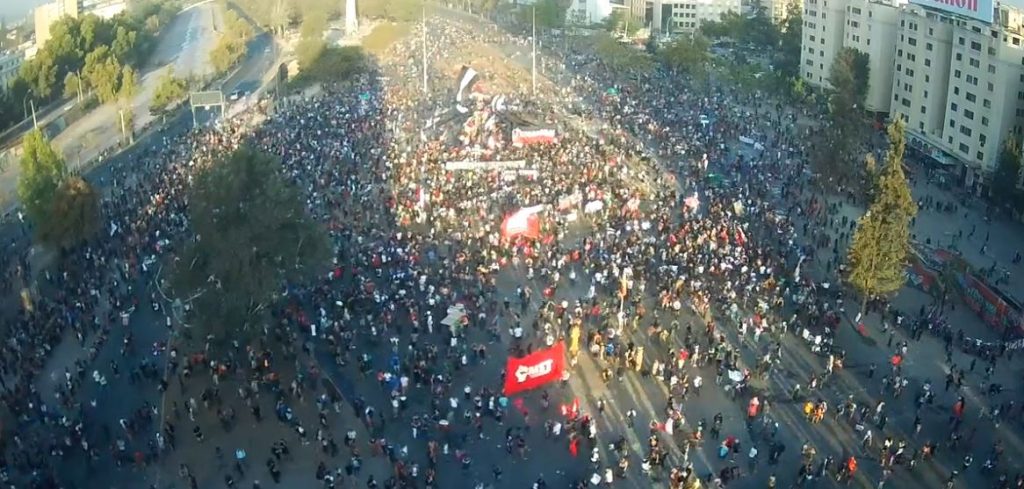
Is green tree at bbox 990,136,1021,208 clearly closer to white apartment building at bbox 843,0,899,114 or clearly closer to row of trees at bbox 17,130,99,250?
white apartment building at bbox 843,0,899,114

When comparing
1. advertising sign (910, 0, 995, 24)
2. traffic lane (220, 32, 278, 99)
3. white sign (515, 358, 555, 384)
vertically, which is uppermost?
advertising sign (910, 0, 995, 24)

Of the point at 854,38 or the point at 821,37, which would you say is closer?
the point at 854,38

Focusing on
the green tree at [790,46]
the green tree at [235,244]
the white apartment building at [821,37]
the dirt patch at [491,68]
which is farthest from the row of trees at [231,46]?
the green tree at [235,244]

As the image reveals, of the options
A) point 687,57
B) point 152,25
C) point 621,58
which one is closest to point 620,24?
point 621,58

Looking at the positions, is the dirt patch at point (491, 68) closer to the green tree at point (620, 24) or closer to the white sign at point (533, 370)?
the green tree at point (620, 24)

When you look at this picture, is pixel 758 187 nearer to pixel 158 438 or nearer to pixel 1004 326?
pixel 1004 326

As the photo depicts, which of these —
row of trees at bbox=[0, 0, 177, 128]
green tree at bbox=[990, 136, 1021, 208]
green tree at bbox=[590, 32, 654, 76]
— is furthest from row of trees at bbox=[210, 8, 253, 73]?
green tree at bbox=[990, 136, 1021, 208]

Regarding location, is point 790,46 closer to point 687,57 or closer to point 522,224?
point 687,57

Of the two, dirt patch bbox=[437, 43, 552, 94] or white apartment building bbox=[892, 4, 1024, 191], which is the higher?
white apartment building bbox=[892, 4, 1024, 191]
